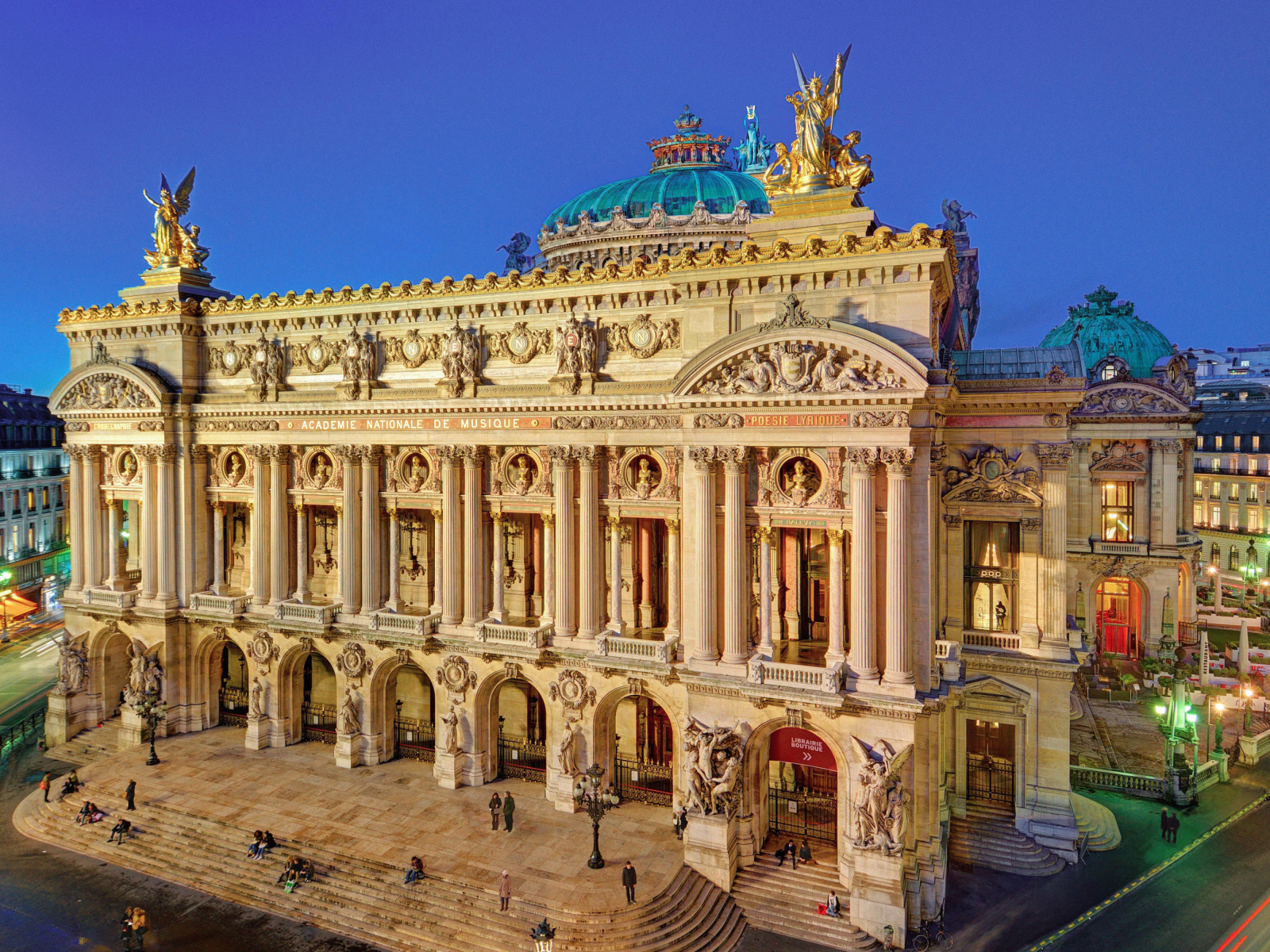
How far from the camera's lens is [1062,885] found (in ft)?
89.8

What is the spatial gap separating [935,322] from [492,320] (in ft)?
57.7

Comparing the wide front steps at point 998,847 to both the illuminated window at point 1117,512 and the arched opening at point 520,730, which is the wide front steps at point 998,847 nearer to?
the arched opening at point 520,730

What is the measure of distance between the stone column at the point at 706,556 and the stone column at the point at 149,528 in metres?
27.9

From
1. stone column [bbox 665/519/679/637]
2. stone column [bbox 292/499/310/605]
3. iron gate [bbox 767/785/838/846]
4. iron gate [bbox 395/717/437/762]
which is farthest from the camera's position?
stone column [bbox 292/499/310/605]

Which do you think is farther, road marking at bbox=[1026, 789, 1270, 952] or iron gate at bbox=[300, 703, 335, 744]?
iron gate at bbox=[300, 703, 335, 744]

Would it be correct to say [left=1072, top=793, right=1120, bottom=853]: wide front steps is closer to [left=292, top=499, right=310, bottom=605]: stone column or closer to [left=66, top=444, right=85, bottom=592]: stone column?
[left=292, top=499, right=310, bottom=605]: stone column

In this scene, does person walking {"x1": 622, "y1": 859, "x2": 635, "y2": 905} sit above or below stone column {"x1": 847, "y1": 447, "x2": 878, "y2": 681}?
below

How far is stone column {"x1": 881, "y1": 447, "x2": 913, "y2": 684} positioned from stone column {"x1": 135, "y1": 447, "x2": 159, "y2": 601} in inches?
1356

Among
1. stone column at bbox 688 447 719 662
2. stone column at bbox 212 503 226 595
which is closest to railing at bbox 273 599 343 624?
stone column at bbox 212 503 226 595

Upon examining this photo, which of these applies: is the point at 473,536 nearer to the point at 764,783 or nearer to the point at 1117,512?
the point at 764,783

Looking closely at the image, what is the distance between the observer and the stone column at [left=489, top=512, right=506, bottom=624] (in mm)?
32156

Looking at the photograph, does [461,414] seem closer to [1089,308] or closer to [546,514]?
[546,514]

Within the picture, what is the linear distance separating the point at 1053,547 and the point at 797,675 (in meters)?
12.3

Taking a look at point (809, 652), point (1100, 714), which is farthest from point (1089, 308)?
point (809, 652)
